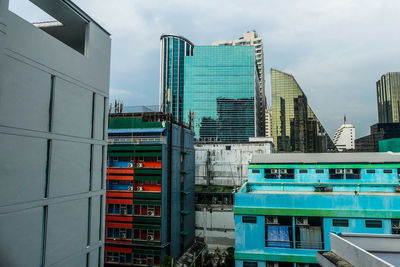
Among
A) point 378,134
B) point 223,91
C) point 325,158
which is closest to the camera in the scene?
point 325,158

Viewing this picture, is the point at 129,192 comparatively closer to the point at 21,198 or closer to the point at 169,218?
the point at 169,218

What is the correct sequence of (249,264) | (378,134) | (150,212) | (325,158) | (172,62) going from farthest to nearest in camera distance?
(172,62), (378,134), (325,158), (150,212), (249,264)

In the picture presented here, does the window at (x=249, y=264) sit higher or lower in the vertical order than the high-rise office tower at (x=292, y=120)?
lower

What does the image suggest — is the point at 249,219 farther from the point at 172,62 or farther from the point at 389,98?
the point at 389,98

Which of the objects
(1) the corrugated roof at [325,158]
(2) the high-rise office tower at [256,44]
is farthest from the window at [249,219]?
(2) the high-rise office tower at [256,44]

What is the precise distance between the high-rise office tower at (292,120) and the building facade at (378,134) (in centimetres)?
3116

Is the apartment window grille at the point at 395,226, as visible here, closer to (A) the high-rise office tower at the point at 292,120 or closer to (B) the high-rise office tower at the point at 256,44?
(A) the high-rise office tower at the point at 292,120

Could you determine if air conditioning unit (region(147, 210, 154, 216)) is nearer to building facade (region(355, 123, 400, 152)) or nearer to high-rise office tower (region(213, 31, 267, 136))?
high-rise office tower (region(213, 31, 267, 136))

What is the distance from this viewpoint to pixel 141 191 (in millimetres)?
27828

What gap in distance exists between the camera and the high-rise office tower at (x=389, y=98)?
568 ft

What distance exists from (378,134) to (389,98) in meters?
74.1

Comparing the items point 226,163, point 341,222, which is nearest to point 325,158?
point 341,222

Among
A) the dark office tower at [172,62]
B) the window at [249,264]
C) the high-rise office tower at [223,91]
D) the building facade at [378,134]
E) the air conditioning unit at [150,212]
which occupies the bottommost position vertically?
the window at [249,264]

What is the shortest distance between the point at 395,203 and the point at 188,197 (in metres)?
22.8
